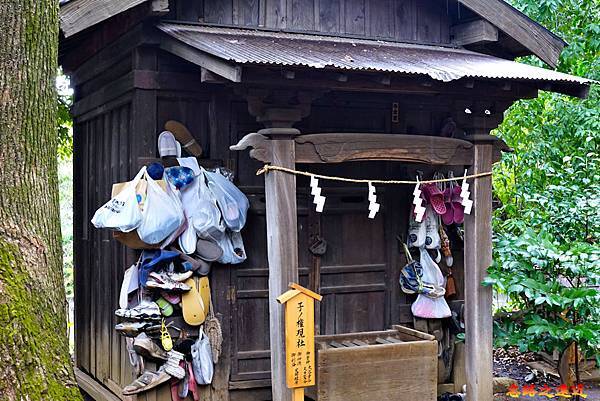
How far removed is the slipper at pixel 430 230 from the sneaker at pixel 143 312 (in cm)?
288

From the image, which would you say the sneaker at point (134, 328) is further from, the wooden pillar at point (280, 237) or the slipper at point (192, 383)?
A: the wooden pillar at point (280, 237)

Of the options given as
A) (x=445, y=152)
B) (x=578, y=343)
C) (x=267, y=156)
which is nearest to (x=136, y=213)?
(x=267, y=156)

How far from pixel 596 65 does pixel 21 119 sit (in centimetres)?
804

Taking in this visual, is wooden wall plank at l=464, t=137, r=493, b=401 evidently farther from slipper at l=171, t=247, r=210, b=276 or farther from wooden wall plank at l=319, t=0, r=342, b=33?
slipper at l=171, t=247, r=210, b=276

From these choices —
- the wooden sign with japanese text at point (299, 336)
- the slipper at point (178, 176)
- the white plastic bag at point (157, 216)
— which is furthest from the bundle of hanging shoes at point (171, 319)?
the wooden sign with japanese text at point (299, 336)

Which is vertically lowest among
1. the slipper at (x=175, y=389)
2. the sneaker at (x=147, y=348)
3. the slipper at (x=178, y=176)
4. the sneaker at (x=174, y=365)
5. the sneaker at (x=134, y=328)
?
the slipper at (x=175, y=389)

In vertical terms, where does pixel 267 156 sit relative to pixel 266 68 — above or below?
below

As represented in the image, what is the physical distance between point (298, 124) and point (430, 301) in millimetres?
2275

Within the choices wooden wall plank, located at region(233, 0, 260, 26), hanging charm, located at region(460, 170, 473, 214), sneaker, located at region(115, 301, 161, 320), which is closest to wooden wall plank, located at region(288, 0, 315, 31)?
wooden wall plank, located at region(233, 0, 260, 26)

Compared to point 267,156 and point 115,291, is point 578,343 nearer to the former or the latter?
point 267,156

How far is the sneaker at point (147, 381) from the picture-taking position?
5.93 metres

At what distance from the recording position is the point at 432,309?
A: 726 centimetres

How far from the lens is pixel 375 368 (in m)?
6.15

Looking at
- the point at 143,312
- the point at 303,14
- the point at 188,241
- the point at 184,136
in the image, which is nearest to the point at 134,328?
the point at 143,312
